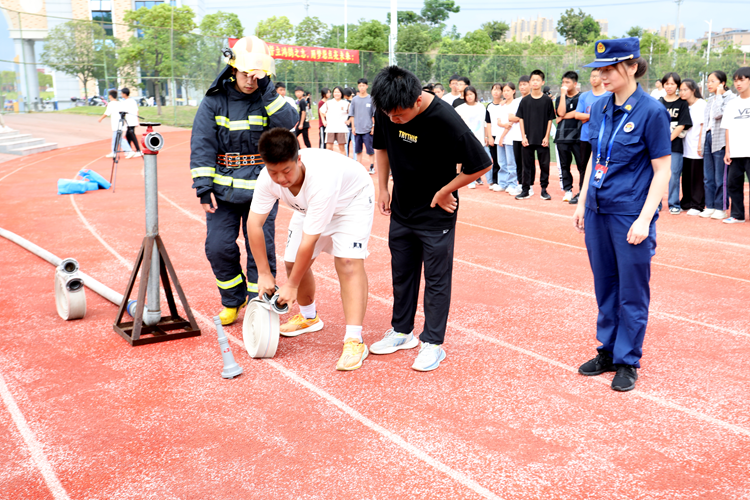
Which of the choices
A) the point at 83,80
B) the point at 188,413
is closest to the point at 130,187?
the point at 188,413

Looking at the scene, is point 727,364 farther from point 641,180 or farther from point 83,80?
point 83,80

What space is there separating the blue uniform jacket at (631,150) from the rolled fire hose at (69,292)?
4.07 metres

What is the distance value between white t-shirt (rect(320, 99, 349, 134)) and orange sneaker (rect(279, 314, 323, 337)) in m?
10.1

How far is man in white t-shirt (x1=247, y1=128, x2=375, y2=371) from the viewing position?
3789mm

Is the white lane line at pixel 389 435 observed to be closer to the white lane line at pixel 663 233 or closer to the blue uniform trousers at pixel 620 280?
the blue uniform trousers at pixel 620 280

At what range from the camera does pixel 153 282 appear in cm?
492

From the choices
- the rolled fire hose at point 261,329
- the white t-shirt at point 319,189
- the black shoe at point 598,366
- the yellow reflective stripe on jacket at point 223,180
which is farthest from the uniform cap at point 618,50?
the yellow reflective stripe on jacket at point 223,180

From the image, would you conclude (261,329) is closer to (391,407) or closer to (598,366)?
(391,407)

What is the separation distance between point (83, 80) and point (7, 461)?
3019 centimetres

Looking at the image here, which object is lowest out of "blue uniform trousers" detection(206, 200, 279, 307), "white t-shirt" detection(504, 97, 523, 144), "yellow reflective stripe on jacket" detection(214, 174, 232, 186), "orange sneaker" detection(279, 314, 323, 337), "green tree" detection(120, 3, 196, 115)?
"orange sneaker" detection(279, 314, 323, 337)

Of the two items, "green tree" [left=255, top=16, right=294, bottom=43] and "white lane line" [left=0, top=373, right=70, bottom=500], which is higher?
"green tree" [left=255, top=16, right=294, bottom=43]

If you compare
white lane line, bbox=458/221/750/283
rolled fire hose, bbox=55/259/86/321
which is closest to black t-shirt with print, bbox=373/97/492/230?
rolled fire hose, bbox=55/259/86/321

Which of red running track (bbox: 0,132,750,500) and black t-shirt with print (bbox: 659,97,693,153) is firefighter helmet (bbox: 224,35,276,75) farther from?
black t-shirt with print (bbox: 659,97,693,153)

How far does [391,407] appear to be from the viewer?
12.6 feet
